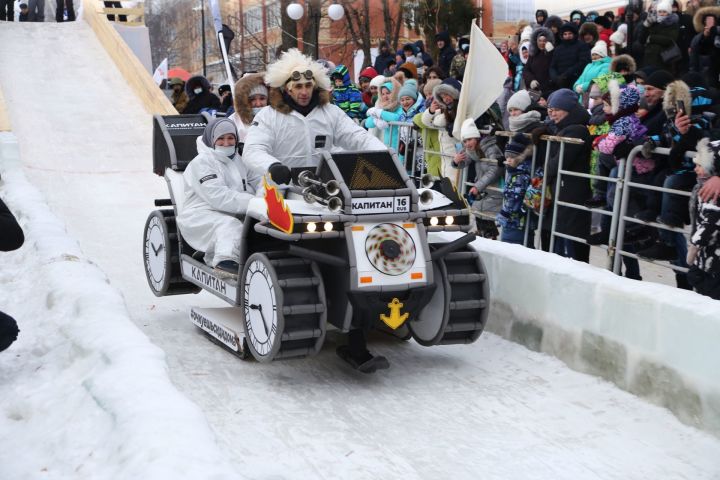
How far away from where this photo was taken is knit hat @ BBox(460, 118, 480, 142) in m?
8.70

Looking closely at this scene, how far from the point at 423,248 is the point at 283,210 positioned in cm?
80

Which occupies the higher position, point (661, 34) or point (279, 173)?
point (661, 34)

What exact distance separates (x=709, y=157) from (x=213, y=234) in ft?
10.4

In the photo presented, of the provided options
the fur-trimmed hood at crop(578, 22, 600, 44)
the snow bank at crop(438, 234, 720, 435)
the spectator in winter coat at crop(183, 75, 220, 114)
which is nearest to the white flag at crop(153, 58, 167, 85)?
the spectator in winter coat at crop(183, 75, 220, 114)

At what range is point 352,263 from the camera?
5199 millimetres

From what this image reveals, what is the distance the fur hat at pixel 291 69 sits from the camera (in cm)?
638

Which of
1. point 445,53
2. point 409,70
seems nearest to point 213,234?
point 409,70

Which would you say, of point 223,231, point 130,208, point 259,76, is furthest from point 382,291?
point 130,208

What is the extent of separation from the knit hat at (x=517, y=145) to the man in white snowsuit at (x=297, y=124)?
179cm

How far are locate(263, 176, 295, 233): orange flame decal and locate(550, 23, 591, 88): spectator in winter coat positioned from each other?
6608mm

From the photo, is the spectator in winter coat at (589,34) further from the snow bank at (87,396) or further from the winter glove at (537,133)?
the snow bank at (87,396)

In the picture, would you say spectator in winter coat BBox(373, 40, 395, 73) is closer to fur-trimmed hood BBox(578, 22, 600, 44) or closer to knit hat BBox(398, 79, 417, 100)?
fur-trimmed hood BBox(578, 22, 600, 44)

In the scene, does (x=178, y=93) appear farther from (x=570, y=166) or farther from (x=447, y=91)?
(x=570, y=166)

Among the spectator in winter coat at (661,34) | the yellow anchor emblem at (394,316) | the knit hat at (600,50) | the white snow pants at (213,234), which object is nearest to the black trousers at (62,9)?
the knit hat at (600,50)
